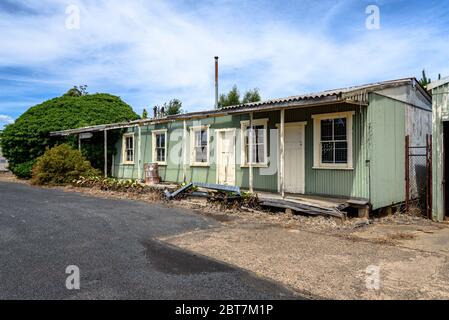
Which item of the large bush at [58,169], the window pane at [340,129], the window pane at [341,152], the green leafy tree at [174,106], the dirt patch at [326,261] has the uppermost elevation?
the green leafy tree at [174,106]

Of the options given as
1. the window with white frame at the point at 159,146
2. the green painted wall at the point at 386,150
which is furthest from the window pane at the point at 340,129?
the window with white frame at the point at 159,146

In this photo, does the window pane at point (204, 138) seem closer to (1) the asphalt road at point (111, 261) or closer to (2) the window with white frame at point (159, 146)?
(2) the window with white frame at point (159, 146)

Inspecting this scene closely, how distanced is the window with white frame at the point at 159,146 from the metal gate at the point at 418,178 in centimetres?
950

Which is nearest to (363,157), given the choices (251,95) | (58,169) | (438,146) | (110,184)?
(438,146)

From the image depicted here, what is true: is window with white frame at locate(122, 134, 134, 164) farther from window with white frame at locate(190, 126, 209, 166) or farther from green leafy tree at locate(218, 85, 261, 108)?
green leafy tree at locate(218, 85, 261, 108)

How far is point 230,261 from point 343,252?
1.96 meters

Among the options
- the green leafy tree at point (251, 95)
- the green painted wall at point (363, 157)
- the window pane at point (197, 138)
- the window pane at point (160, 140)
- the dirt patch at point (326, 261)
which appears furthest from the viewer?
the green leafy tree at point (251, 95)

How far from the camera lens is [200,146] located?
1392cm

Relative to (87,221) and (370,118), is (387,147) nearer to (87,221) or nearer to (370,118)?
(370,118)

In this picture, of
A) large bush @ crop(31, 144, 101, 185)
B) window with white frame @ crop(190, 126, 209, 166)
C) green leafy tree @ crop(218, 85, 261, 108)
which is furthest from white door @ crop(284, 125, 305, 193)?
green leafy tree @ crop(218, 85, 261, 108)

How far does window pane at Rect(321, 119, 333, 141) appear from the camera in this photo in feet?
32.2

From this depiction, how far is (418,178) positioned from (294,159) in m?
4.26

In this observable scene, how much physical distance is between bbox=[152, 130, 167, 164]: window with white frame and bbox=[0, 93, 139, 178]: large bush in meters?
4.70

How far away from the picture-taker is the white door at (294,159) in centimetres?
1045
